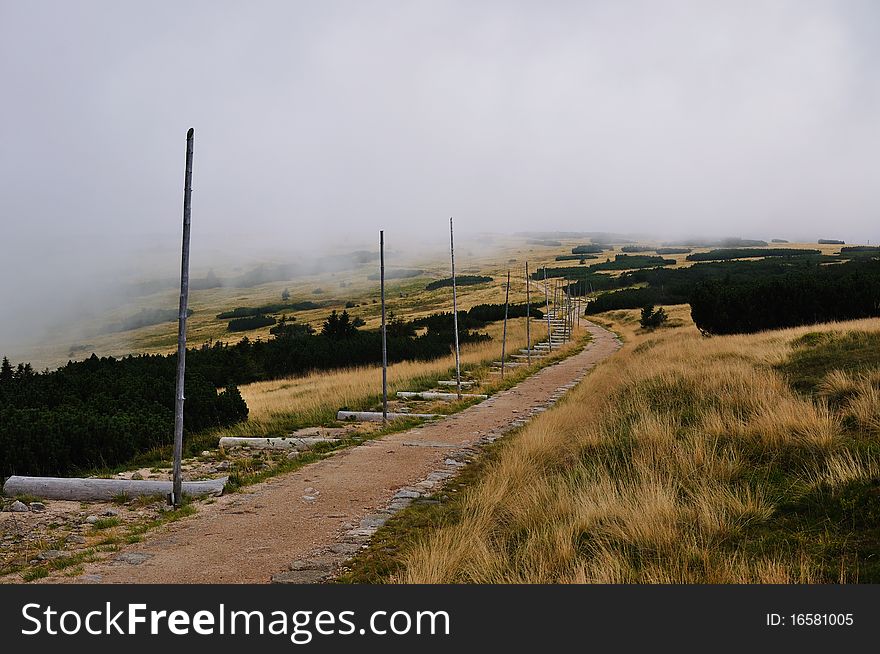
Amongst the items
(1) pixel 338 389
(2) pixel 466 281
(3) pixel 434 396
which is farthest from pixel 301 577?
(2) pixel 466 281

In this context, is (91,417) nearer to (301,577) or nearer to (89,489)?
(89,489)

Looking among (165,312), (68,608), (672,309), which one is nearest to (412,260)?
(165,312)

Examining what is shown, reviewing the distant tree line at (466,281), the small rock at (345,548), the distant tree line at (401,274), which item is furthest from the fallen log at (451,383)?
the distant tree line at (401,274)

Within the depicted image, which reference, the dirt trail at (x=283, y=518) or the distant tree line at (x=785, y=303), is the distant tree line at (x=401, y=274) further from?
the dirt trail at (x=283, y=518)

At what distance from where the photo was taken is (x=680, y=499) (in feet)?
19.4

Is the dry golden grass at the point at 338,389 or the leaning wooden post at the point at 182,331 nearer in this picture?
the leaning wooden post at the point at 182,331

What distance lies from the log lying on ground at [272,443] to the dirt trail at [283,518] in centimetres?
112

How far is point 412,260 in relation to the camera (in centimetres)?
19625

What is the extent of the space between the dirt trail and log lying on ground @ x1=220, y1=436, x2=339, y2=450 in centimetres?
112

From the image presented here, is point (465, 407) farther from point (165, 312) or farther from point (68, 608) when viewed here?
point (165, 312)

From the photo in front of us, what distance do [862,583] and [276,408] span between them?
544 inches

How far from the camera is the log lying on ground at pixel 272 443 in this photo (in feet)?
37.5

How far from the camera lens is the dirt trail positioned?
544cm

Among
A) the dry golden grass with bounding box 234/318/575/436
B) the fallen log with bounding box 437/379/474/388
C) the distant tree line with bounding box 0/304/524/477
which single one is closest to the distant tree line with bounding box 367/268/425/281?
the dry golden grass with bounding box 234/318/575/436
